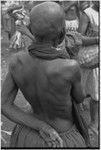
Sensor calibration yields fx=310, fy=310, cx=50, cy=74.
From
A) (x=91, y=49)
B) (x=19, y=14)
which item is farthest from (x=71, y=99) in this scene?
(x=19, y=14)

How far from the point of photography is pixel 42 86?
1.74 meters

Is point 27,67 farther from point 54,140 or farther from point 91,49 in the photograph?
point 91,49

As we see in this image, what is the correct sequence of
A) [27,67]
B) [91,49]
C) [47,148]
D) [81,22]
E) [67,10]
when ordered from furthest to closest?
[67,10] → [81,22] → [91,49] → [47,148] → [27,67]

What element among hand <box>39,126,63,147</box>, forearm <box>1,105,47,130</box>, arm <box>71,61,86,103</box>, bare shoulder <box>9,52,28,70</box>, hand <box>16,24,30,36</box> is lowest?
hand <box>39,126,63,147</box>

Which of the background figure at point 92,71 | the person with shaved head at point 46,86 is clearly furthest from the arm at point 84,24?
the person with shaved head at point 46,86

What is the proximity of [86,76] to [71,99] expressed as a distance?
5.96 ft

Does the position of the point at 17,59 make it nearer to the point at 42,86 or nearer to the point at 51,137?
the point at 42,86

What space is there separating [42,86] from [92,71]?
1.99 meters

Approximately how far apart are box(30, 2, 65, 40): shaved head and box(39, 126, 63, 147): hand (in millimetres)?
556

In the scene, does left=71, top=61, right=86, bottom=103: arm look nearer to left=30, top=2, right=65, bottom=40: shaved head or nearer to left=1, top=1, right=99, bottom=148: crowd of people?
left=1, top=1, right=99, bottom=148: crowd of people

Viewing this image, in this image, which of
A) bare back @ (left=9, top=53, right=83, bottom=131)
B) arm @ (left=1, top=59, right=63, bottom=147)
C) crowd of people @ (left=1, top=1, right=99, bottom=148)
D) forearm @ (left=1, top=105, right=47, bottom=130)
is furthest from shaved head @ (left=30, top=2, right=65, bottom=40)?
forearm @ (left=1, top=105, right=47, bottom=130)

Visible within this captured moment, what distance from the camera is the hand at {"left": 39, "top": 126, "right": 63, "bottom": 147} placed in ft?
5.97

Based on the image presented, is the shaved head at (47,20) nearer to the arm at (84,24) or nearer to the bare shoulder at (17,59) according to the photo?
the bare shoulder at (17,59)

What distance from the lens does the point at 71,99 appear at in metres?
1.85
